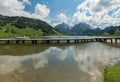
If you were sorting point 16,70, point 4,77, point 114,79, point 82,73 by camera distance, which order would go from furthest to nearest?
point 16,70 → point 82,73 → point 4,77 → point 114,79

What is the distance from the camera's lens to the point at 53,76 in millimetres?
21953

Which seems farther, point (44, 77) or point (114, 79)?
point (44, 77)

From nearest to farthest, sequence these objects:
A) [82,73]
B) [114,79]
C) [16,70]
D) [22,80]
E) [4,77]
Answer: [114,79], [22,80], [4,77], [82,73], [16,70]

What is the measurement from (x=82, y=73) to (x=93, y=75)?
160 cm

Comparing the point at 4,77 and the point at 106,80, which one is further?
the point at 4,77

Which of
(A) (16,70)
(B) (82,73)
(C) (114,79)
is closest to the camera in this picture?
(C) (114,79)

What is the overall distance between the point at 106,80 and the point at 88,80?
210 centimetres

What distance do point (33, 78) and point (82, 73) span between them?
6452mm

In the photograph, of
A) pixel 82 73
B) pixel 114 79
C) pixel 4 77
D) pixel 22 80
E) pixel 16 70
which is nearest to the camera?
pixel 114 79

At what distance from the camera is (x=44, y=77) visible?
70.3 feet

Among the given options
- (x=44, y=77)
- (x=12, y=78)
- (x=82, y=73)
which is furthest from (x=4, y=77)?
(x=82, y=73)

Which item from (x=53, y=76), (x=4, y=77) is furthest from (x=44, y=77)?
(x=4, y=77)

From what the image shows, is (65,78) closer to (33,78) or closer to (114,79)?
(33,78)

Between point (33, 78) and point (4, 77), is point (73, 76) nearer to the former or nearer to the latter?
point (33, 78)
